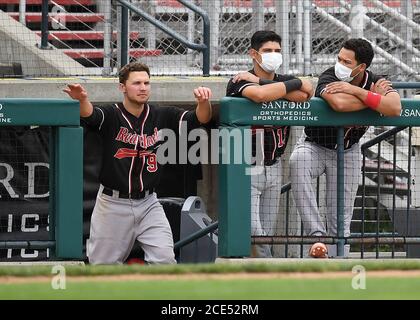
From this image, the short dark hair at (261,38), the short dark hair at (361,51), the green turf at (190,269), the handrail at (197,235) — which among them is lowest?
the green turf at (190,269)

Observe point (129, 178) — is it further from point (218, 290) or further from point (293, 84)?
point (218, 290)

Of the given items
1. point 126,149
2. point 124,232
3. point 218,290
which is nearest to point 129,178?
point 126,149

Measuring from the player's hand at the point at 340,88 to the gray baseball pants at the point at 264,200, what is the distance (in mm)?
714

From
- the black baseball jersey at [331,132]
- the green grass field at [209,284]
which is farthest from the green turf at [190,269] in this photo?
the black baseball jersey at [331,132]

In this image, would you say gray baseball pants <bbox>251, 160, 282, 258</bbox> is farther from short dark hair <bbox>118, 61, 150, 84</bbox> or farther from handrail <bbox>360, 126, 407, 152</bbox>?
short dark hair <bbox>118, 61, 150, 84</bbox>

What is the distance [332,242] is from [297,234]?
757 mm

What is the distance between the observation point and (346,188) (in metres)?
10.4

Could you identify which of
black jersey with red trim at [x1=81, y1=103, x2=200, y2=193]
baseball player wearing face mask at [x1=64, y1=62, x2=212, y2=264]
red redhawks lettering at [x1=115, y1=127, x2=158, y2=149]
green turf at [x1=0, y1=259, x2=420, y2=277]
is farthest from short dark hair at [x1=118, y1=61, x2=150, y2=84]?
green turf at [x1=0, y1=259, x2=420, y2=277]

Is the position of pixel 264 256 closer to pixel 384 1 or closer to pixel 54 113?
pixel 54 113

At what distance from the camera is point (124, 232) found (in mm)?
10102

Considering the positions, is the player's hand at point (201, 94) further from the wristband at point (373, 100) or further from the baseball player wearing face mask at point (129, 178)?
the wristband at point (373, 100)

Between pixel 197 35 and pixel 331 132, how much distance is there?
4.29 meters

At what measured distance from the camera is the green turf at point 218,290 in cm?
751
